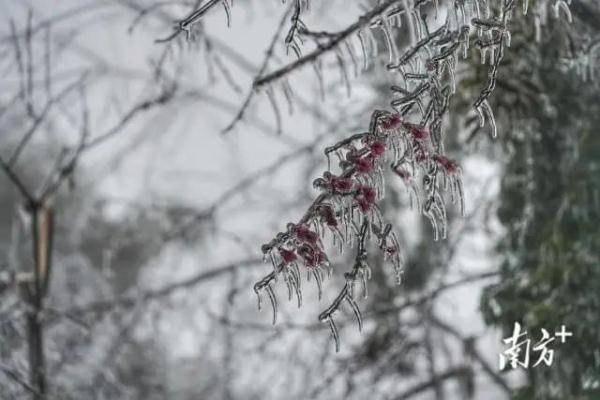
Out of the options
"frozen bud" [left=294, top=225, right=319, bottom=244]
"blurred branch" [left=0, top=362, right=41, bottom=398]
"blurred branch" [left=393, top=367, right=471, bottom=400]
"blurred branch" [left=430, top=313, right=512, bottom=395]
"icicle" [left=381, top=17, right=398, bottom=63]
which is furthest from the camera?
"blurred branch" [left=393, top=367, right=471, bottom=400]

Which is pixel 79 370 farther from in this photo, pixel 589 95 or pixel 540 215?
pixel 589 95

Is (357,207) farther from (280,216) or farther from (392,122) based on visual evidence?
(280,216)

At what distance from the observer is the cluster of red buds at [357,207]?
1.24 metres

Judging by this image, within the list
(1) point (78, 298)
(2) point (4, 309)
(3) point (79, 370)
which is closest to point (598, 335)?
(2) point (4, 309)

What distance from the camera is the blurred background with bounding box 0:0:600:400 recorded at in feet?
8.30

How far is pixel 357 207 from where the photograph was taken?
1.25 meters

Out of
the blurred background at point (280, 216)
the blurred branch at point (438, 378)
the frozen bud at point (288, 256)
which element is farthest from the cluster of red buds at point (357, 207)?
the blurred branch at point (438, 378)

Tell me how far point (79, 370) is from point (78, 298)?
2.00 meters

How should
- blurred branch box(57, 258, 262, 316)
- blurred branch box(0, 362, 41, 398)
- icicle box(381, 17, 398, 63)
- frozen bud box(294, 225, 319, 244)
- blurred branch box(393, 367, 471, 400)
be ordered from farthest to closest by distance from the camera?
blurred branch box(57, 258, 262, 316) < blurred branch box(393, 367, 471, 400) < blurred branch box(0, 362, 41, 398) < icicle box(381, 17, 398, 63) < frozen bud box(294, 225, 319, 244)

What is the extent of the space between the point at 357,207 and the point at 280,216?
3.76m

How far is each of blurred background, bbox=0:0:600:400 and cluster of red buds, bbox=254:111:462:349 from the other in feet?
1.59

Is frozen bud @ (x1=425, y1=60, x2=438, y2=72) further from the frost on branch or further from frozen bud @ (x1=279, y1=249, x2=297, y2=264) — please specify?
frozen bud @ (x1=279, y1=249, x2=297, y2=264)

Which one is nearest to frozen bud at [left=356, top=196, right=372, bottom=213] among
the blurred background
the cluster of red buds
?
the cluster of red buds

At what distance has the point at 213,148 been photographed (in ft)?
23.3
